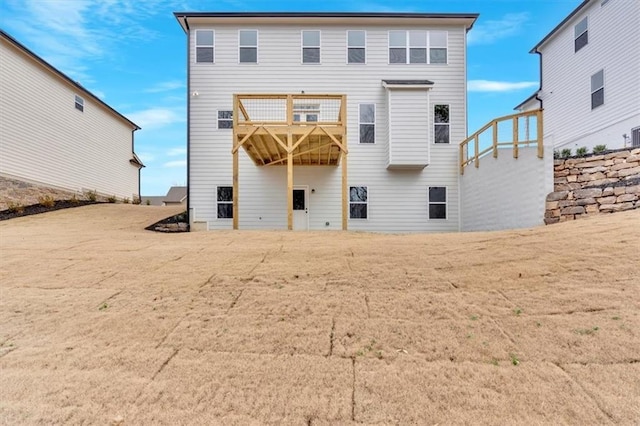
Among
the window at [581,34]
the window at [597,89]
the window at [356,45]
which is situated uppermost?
the window at [581,34]

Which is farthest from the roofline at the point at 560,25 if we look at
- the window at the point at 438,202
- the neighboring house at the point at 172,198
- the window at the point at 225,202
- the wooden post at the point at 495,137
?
the neighboring house at the point at 172,198

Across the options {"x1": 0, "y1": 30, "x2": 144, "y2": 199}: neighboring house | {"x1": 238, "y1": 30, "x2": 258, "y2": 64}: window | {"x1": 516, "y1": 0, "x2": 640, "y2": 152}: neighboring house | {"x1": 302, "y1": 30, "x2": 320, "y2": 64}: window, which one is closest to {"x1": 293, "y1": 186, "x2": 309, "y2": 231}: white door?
{"x1": 302, "y1": 30, "x2": 320, "y2": 64}: window

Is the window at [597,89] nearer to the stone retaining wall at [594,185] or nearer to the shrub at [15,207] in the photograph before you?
the stone retaining wall at [594,185]

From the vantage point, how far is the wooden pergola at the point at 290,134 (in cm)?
1027

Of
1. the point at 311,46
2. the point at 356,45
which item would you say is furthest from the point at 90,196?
the point at 356,45

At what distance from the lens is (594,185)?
912 centimetres

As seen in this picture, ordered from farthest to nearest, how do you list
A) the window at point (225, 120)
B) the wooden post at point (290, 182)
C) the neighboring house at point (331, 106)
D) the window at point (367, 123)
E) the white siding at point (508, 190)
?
the window at point (367, 123) < the window at point (225, 120) < the neighboring house at point (331, 106) < the wooden post at point (290, 182) < the white siding at point (508, 190)

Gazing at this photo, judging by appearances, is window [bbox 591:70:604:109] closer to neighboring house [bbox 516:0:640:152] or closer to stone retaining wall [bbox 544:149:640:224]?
neighboring house [bbox 516:0:640:152]

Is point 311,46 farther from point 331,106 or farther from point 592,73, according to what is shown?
point 592,73

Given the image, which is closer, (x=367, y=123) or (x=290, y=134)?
(x=290, y=134)

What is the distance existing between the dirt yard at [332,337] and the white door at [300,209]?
307 inches

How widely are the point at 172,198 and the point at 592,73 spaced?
37159 millimetres

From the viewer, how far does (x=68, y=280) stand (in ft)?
16.6

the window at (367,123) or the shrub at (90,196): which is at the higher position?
the window at (367,123)
